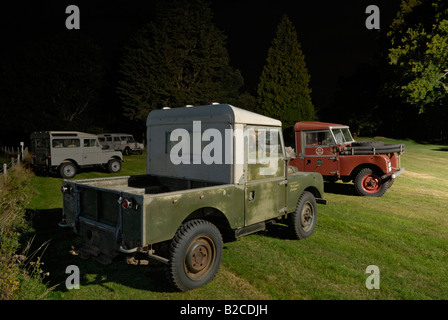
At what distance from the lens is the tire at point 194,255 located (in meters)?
4.28

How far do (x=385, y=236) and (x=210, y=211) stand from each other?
14.4 feet

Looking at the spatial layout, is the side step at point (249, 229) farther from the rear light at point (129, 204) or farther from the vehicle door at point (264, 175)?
the rear light at point (129, 204)

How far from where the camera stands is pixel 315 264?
552 cm

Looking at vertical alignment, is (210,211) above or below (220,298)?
above

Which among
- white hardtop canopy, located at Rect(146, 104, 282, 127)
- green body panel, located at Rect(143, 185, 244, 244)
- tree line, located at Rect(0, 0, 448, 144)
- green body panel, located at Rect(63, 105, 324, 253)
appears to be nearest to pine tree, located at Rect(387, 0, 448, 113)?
tree line, located at Rect(0, 0, 448, 144)

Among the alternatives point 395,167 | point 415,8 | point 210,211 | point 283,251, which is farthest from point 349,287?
point 415,8

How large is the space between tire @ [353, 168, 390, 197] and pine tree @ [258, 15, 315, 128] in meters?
22.4

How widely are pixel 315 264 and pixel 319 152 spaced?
7338mm

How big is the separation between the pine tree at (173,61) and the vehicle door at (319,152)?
76.4 feet

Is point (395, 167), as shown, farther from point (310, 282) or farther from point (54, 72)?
point (54, 72)

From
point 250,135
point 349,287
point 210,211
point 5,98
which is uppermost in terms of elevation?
point 5,98

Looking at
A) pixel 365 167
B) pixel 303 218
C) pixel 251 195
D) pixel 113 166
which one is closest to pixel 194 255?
pixel 251 195

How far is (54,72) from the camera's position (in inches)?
1328
